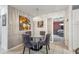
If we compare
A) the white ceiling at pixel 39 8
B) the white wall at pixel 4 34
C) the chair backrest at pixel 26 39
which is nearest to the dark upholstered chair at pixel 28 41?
the chair backrest at pixel 26 39

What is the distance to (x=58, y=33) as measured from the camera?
6.72ft

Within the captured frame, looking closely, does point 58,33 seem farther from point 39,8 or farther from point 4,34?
point 4,34

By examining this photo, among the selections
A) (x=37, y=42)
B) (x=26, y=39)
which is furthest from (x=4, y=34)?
(x=37, y=42)

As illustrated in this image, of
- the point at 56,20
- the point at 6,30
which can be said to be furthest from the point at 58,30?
the point at 6,30

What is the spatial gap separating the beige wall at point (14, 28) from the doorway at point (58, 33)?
0.72 meters

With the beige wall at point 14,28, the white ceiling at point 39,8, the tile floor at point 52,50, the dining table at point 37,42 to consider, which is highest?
the white ceiling at point 39,8

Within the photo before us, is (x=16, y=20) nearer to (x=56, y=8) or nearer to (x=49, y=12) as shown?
(x=49, y=12)

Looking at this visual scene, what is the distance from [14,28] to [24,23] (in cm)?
24

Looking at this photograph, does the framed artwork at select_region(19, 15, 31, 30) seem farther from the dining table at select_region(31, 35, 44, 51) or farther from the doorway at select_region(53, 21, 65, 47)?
the doorway at select_region(53, 21, 65, 47)

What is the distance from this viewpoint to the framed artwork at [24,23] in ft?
6.70

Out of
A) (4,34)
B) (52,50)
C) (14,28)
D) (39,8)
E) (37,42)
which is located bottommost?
(52,50)

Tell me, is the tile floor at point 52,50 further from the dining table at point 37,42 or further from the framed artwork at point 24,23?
the framed artwork at point 24,23

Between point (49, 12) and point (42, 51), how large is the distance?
2.76 ft
